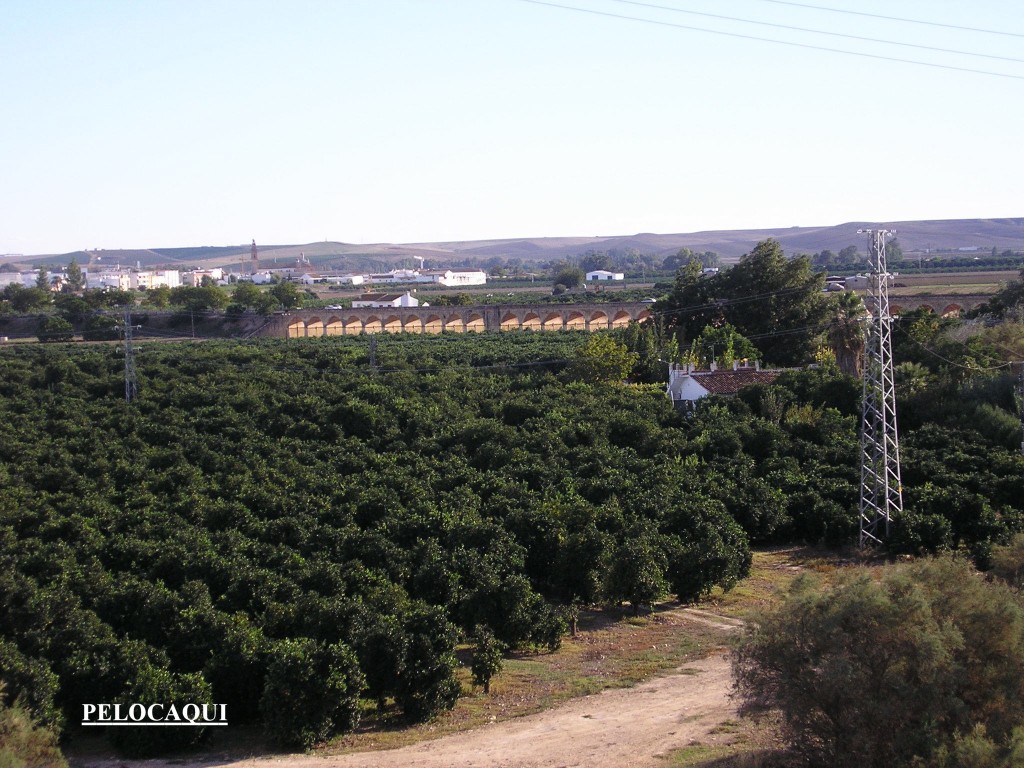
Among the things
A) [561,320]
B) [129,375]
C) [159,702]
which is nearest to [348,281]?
[561,320]

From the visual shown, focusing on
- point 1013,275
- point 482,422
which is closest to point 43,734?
point 482,422

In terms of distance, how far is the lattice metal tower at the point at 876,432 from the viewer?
806 inches

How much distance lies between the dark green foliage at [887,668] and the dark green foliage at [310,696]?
16.7 feet

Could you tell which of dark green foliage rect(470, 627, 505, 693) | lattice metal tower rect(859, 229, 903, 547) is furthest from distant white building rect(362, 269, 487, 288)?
dark green foliage rect(470, 627, 505, 693)

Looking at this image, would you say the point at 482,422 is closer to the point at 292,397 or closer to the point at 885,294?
the point at 292,397

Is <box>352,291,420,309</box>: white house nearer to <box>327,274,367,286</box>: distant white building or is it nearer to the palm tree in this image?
<box>327,274,367,286</box>: distant white building

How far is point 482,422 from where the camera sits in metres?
31.2

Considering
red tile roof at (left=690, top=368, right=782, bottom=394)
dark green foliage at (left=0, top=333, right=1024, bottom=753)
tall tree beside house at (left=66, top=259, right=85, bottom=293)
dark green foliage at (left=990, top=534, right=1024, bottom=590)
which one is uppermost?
tall tree beside house at (left=66, top=259, right=85, bottom=293)

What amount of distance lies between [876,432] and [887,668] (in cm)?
1068

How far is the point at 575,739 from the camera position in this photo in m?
14.0

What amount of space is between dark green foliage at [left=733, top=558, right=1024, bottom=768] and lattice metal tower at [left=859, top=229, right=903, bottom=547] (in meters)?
8.50

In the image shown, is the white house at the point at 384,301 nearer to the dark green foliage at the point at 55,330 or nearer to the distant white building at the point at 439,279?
the dark green foliage at the point at 55,330

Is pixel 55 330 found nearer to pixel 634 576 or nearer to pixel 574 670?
pixel 634 576

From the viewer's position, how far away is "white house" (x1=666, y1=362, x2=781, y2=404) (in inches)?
1432
